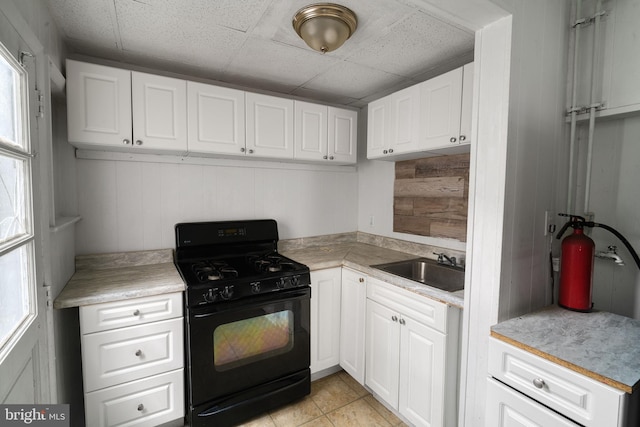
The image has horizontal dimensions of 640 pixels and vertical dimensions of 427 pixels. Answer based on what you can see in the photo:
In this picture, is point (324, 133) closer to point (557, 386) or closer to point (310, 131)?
point (310, 131)

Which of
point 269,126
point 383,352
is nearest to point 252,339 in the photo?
point 383,352

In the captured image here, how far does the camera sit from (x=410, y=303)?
1.73m

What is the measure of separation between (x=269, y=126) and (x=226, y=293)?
1210 mm

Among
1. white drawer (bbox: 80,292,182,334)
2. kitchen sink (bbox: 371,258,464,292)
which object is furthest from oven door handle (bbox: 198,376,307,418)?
kitchen sink (bbox: 371,258,464,292)

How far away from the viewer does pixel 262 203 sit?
8.43 feet

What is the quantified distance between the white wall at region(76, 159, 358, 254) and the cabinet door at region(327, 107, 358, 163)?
1.09ft

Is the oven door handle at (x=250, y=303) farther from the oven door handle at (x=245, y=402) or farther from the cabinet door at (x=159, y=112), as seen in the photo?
the cabinet door at (x=159, y=112)

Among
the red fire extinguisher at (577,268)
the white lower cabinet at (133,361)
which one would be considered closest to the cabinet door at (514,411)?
the red fire extinguisher at (577,268)

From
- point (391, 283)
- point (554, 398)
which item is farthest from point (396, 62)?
point (554, 398)

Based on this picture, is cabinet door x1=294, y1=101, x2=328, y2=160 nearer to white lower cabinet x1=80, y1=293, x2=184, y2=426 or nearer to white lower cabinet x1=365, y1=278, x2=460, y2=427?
white lower cabinet x1=365, y1=278, x2=460, y2=427

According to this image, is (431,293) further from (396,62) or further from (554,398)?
(396,62)

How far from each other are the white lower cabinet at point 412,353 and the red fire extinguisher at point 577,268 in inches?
19.2

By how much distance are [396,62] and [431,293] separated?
4.73 feet

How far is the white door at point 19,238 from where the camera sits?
943 millimetres
